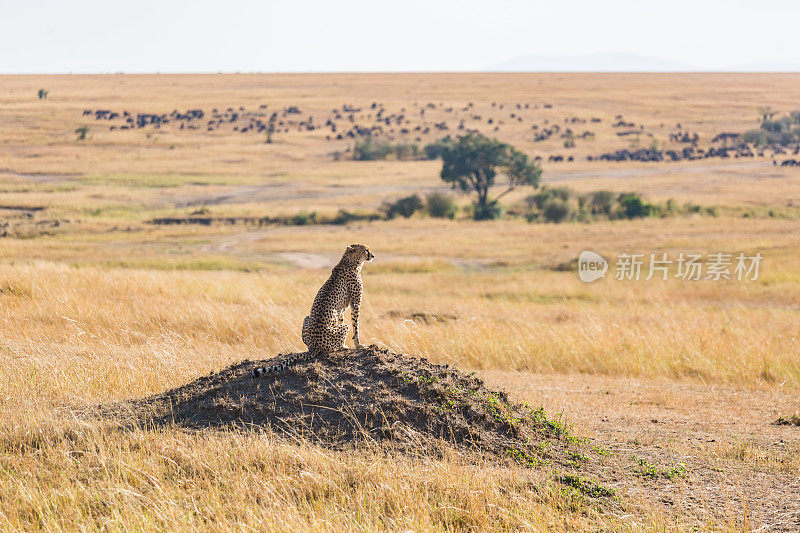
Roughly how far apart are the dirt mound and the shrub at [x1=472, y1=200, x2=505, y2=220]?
1648 inches

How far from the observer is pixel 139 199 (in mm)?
52062

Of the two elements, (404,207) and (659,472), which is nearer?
(659,472)

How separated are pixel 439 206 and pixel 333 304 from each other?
138 feet

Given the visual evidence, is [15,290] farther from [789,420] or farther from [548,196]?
[548,196]

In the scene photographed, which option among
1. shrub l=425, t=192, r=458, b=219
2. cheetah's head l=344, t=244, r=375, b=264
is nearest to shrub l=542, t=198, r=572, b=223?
shrub l=425, t=192, r=458, b=219

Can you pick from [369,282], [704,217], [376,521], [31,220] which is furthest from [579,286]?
[31,220]

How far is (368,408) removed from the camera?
6645mm

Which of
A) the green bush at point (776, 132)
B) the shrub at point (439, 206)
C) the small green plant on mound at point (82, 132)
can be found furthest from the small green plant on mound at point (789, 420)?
the green bush at point (776, 132)

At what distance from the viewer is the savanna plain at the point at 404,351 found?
5.56m

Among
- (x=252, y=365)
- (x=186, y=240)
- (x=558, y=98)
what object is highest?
(x=558, y=98)

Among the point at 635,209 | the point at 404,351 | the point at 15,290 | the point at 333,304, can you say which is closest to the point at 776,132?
the point at 635,209

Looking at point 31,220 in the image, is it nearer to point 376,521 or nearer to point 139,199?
point 139,199

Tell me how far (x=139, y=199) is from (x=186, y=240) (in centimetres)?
1773

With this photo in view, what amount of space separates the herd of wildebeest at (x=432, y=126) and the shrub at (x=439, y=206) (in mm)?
31559
